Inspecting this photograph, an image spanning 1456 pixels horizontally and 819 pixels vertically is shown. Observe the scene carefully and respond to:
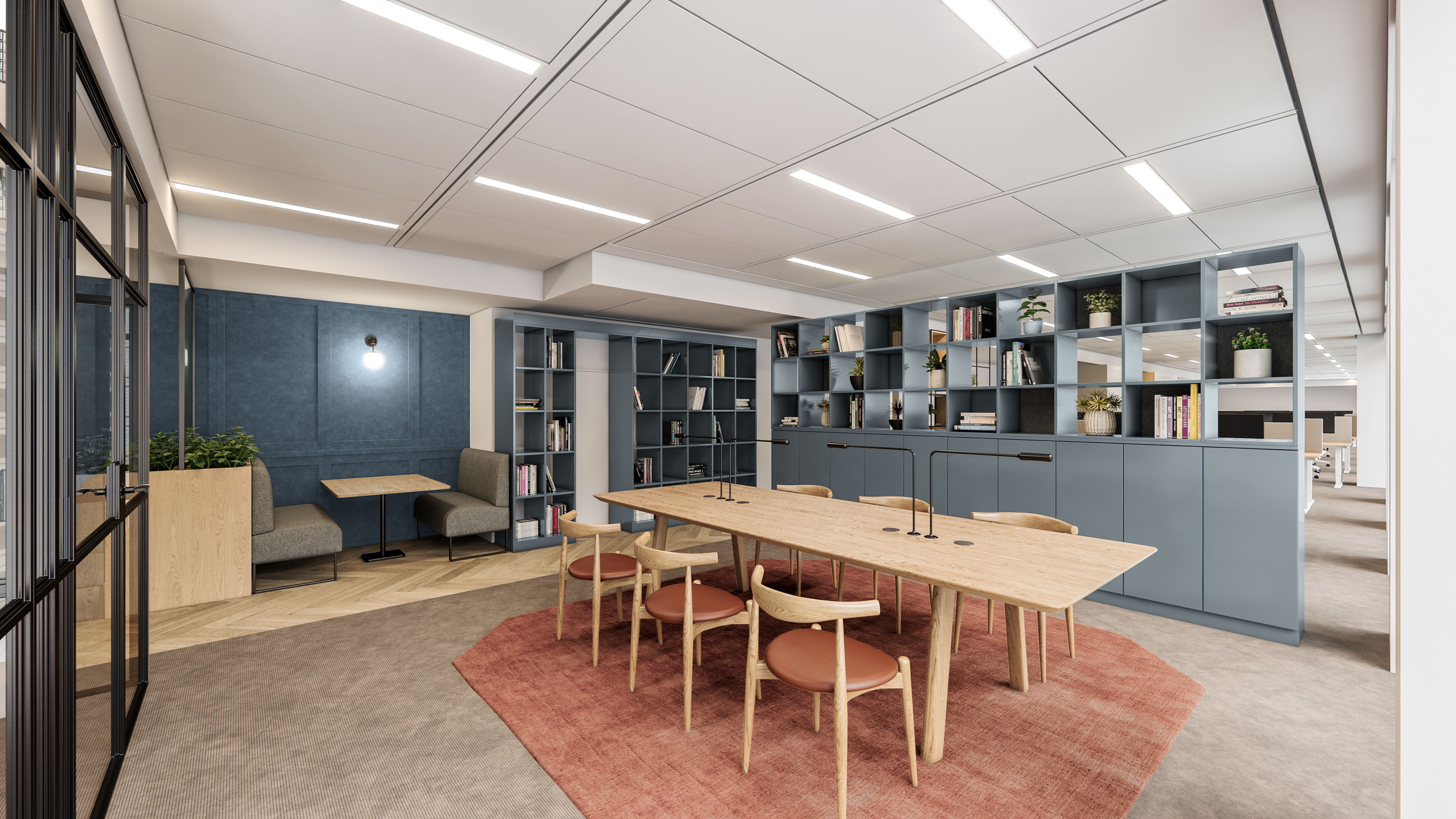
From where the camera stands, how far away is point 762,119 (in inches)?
120

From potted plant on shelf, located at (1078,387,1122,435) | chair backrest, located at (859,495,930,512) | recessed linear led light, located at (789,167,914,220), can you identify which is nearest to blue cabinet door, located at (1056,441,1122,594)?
potted plant on shelf, located at (1078,387,1122,435)

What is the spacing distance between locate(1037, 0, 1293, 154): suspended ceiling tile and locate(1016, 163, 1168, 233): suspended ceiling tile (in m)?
0.58

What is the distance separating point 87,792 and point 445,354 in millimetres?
5438

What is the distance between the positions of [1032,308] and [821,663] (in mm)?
3785

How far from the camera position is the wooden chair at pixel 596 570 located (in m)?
3.42

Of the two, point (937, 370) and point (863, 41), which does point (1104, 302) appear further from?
point (863, 41)

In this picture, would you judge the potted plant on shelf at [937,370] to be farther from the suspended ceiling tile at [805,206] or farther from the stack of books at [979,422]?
the suspended ceiling tile at [805,206]

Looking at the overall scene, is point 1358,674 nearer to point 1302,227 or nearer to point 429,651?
point 1302,227

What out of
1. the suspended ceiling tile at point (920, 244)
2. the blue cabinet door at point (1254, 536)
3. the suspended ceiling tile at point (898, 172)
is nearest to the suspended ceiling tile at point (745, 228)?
the suspended ceiling tile at point (920, 244)

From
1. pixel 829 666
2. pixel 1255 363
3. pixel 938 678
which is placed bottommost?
pixel 938 678

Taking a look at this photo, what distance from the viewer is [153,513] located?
428 centimetres

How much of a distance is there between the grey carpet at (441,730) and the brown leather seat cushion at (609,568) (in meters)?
0.52

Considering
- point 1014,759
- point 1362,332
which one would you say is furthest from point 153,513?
point 1362,332
